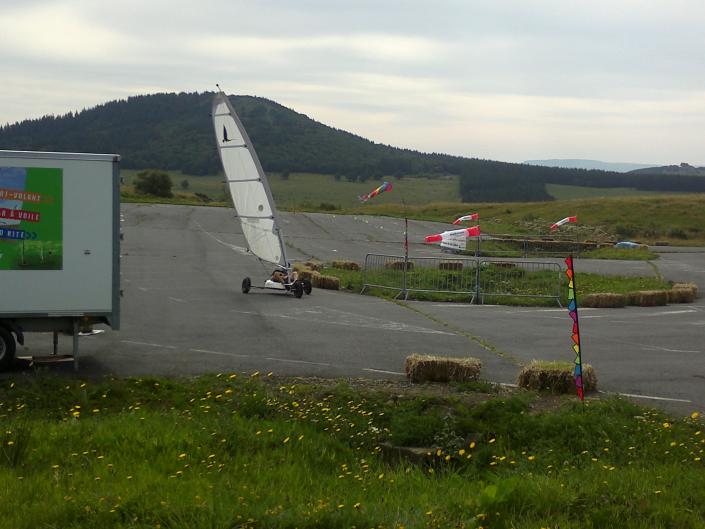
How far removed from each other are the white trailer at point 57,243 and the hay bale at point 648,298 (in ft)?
51.2

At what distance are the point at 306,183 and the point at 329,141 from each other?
3491cm

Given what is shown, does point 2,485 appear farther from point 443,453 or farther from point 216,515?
point 443,453

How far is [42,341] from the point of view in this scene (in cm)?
1538

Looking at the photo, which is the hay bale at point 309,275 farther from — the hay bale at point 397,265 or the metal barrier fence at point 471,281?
the hay bale at point 397,265

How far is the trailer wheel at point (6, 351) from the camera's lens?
499 inches

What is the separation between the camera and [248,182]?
23469 mm

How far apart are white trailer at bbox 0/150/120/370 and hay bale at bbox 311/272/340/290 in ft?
43.0

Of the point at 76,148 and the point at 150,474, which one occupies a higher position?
the point at 76,148

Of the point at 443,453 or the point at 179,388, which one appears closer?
the point at 443,453

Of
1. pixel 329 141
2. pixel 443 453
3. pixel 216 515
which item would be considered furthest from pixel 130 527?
pixel 329 141

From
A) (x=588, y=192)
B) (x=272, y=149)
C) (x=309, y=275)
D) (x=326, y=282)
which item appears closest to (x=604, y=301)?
(x=326, y=282)

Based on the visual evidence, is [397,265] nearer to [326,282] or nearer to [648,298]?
[326,282]

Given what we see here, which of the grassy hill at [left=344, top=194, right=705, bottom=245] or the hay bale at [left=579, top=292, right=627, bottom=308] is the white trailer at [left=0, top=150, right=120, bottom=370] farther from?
the grassy hill at [left=344, top=194, right=705, bottom=245]

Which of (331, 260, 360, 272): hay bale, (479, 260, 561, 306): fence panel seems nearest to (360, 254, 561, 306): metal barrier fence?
(479, 260, 561, 306): fence panel
